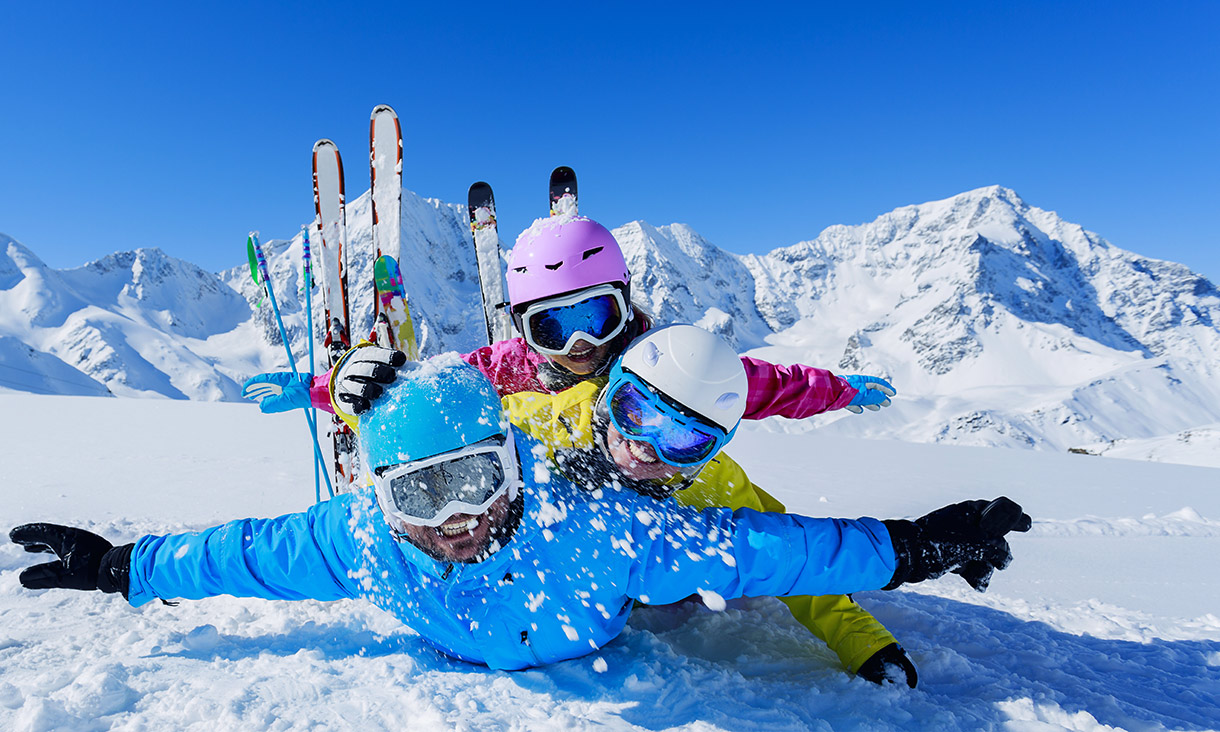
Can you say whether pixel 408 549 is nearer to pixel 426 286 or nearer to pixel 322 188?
pixel 322 188

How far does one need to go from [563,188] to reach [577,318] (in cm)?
286

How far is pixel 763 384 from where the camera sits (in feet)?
10.3

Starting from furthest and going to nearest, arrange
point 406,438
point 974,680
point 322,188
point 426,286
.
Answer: point 426,286, point 322,188, point 974,680, point 406,438

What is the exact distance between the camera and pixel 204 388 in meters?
114

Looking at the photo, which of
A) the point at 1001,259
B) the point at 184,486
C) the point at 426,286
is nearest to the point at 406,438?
the point at 184,486

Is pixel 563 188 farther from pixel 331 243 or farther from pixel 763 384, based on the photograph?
pixel 763 384

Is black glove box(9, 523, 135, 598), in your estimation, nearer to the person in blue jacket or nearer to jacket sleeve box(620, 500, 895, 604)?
the person in blue jacket

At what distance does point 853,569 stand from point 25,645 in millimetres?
2756

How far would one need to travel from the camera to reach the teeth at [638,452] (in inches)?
85.4

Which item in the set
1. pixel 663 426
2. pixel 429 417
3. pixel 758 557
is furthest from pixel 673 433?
pixel 429 417

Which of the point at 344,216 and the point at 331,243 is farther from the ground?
the point at 344,216

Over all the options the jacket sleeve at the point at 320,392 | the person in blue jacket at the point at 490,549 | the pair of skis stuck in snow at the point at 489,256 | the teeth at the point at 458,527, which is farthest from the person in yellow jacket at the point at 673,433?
the pair of skis stuck in snow at the point at 489,256

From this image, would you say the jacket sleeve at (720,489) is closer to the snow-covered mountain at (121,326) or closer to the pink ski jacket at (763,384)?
the pink ski jacket at (763,384)

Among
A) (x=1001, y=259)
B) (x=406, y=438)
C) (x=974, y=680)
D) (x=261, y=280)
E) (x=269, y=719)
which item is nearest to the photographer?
(x=269, y=719)
